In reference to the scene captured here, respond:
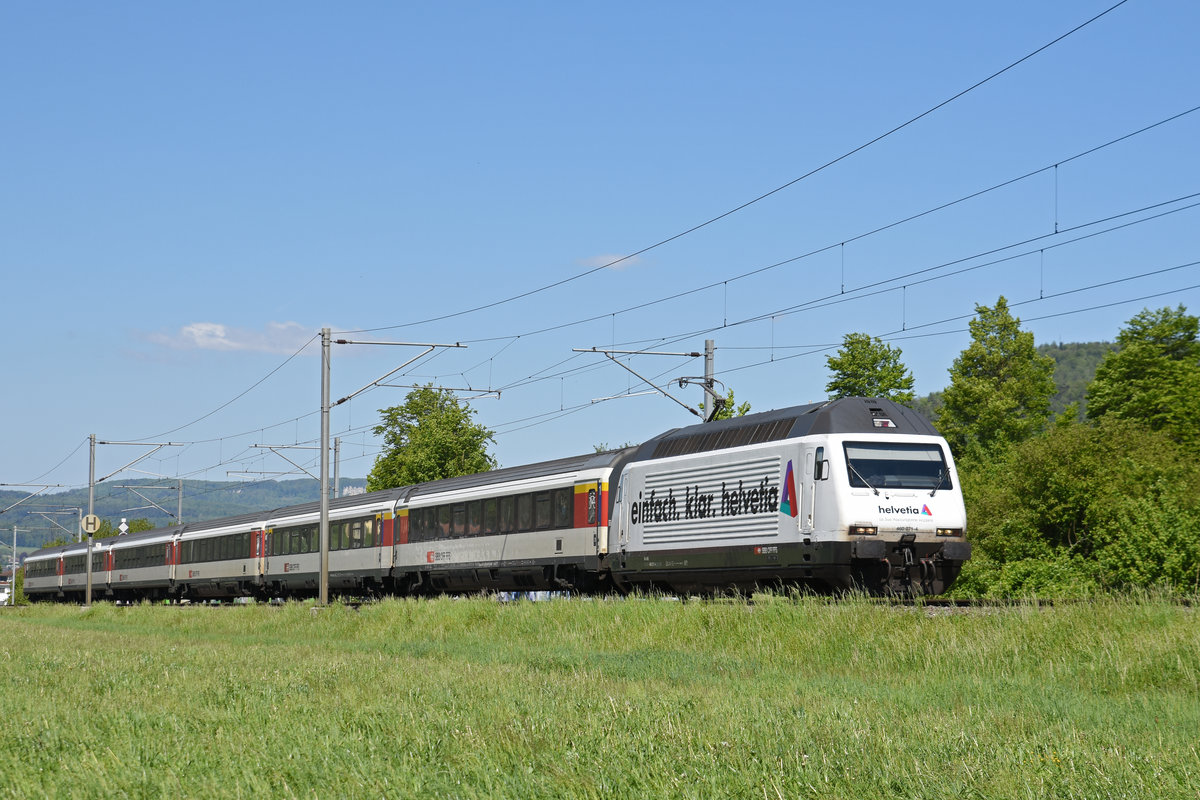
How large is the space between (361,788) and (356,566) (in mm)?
37011

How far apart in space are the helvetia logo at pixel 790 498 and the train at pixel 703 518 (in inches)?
1.1

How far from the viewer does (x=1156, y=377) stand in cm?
6931

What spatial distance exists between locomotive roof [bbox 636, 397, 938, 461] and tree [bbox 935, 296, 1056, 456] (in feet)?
→ 160

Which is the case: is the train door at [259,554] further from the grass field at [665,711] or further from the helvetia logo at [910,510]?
the helvetia logo at [910,510]

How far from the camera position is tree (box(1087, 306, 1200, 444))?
6531 centimetres

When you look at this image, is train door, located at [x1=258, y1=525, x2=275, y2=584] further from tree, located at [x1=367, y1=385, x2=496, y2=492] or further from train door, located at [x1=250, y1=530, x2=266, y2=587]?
tree, located at [x1=367, y1=385, x2=496, y2=492]

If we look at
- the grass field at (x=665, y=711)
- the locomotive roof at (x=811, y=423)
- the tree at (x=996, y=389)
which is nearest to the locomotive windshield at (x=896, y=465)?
the locomotive roof at (x=811, y=423)

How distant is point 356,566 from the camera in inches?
1699

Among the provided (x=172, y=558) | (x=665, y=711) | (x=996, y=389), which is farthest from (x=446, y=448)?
(x=665, y=711)

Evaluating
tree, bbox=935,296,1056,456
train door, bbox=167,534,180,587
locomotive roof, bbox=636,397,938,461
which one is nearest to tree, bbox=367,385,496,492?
train door, bbox=167,534,180,587

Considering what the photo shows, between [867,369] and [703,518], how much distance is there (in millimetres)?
46244

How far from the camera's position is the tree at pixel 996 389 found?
74750 mm

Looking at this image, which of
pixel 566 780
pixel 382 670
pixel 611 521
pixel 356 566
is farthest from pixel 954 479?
pixel 356 566

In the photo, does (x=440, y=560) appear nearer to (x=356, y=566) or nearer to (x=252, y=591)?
(x=356, y=566)
